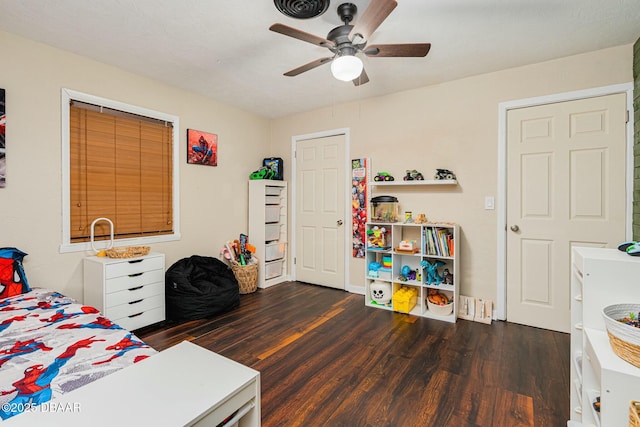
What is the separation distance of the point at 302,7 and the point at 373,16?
466 mm

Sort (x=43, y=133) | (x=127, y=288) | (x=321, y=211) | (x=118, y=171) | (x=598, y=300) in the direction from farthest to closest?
(x=321, y=211), (x=118, y=171), (x=127, y=288), (x=43, y=133), (x=598, y=300)

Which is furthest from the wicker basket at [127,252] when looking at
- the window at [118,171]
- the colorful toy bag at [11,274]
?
the colorful toy bag at [11,274]

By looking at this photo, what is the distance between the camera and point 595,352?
1085 mm

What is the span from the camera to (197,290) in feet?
9.77

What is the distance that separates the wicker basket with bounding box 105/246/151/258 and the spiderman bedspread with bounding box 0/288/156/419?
651mm

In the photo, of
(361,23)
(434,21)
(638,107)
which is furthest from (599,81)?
(361,23)

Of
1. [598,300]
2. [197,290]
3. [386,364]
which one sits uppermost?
[598,300]

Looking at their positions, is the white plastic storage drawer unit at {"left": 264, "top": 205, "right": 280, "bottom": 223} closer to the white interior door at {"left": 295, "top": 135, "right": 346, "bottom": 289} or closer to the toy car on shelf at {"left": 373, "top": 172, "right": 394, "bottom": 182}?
the white interior door at {"left": 295, "top": 135, "right": 346, "bottom": 289}

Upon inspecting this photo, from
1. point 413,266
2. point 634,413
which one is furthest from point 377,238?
point 634,413

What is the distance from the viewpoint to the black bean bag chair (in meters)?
2.94

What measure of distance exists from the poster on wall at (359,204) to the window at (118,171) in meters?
2.10

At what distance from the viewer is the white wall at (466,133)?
2668 mm

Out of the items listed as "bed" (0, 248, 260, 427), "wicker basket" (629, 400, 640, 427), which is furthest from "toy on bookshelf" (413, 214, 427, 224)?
"bed" (0, 248, 260, 427)

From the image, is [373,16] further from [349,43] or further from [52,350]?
[52,350]
